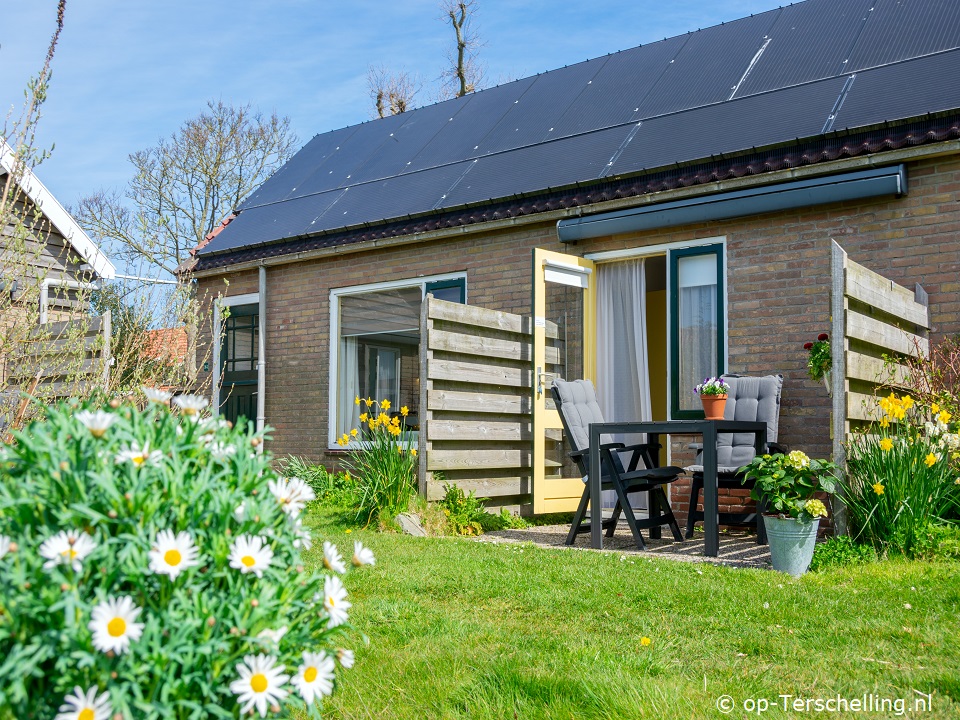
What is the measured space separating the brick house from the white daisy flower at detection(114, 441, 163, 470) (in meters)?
6.30

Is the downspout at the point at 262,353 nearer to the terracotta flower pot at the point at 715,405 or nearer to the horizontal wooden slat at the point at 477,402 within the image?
the horizontal wooden slat at the point at 477,402

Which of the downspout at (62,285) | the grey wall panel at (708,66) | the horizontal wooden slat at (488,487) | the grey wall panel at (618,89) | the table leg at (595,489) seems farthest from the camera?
the grey wall panel at (618,89)

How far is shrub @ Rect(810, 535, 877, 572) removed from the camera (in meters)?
5.31

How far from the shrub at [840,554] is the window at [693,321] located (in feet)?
8.61

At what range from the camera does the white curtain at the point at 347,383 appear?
1111 cm

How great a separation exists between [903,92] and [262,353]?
798 centimetres

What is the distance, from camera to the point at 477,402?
26.6 ft

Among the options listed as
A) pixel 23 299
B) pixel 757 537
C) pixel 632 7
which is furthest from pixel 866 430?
pixel 632 7

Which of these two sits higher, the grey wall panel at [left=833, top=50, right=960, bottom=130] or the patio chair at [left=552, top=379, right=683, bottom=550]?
the grey wall panel at [left=833, top=50, right=960, bottom=130]

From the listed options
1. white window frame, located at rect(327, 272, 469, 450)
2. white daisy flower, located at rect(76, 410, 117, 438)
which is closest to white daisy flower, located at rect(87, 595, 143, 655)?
white daisy flower, located at rect(76, 410, 117, 438)

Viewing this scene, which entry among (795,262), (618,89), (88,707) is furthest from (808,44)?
(88,707)

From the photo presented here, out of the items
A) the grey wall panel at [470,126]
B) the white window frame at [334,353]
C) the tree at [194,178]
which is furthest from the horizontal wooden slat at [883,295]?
the tree at [194,178]

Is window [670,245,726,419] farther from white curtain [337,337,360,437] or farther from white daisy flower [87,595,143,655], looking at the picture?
white daisy flower [87,595,143,655]

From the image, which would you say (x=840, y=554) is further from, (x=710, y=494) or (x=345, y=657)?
(x=345, y=657)
